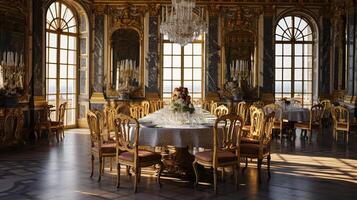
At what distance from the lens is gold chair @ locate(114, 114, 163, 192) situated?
5105 millimetres

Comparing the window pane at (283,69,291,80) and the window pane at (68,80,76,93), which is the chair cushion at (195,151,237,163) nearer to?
the window pane at (68,80,76,93)

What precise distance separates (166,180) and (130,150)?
2.54ft

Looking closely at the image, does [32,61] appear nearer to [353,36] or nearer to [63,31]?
[63,31]

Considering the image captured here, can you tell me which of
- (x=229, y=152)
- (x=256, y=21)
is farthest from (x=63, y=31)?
(x=229, y=152)

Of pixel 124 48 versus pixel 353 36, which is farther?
pixel 124 48

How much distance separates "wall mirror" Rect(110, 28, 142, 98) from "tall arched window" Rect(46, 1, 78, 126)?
1.16m

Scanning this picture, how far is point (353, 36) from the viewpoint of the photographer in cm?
1135

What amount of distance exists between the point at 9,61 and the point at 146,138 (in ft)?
16.2

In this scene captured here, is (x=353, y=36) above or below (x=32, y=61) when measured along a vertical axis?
above

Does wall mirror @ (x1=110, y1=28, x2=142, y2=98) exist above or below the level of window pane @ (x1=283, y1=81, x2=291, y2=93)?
above

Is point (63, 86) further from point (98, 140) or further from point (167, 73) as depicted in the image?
point (98, 140)

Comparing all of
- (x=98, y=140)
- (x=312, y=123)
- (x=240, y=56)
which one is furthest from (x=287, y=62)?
(x=98, y=140)

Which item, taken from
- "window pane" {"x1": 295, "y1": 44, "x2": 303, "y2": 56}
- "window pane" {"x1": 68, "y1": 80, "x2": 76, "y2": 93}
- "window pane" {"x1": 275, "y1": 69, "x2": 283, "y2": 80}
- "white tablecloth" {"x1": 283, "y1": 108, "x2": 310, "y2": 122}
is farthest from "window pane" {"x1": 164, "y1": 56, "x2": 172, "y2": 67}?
"white tablecloth" {"x1": 283, "y1": 108, "x2": 310, "y2": 122}

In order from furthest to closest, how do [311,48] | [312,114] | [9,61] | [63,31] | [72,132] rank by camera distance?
[311,48] < [63,31] < [72,132] < [312,114] < [9,61]
